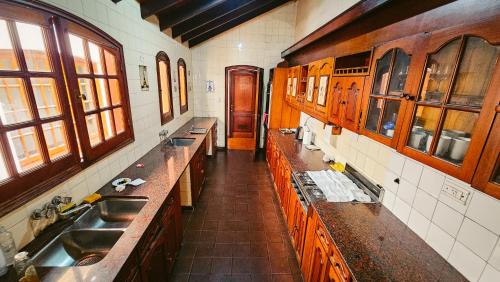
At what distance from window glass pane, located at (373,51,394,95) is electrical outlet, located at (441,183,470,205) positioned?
0.70 meters

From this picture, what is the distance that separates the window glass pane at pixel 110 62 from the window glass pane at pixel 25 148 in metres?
0.98

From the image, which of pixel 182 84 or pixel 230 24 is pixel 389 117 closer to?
pixel 182 84

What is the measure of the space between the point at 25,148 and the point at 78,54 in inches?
31.7

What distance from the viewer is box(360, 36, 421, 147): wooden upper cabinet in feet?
4.22

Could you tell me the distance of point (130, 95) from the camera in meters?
2.38

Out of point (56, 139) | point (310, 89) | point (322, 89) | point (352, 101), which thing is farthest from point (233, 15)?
point (56, 139)

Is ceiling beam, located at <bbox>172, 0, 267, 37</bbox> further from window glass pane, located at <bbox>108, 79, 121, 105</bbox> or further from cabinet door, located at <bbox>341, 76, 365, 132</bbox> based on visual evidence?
cabinet door, located at <bbox>341, 76, 365, 132</bbox>

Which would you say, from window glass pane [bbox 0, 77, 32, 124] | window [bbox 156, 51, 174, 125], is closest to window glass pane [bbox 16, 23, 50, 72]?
window glass pane [bbox 0, 77, 32, 124]

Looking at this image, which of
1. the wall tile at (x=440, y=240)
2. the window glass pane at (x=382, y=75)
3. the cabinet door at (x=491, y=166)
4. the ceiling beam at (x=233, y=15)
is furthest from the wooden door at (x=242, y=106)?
the cabinet door at (x=491, y=166)

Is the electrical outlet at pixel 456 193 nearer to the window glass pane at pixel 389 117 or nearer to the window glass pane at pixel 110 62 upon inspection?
the window glass pane at pixel 389 117

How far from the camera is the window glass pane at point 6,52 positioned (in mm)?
1132

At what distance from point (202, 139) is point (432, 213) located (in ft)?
10.0

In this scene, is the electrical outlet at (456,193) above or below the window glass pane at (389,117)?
below

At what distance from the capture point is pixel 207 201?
3.43 meters
